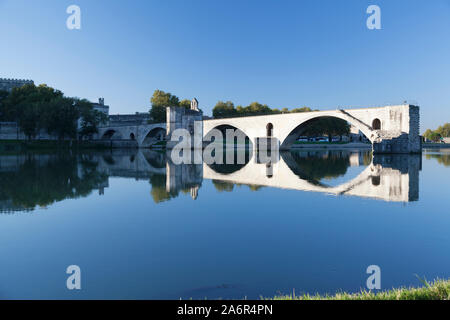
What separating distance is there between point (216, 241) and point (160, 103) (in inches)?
2452

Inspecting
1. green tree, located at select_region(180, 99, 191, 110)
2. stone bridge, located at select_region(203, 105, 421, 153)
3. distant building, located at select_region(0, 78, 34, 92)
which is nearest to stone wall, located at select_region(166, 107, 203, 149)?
green tree, located at select_region(180, 99, 191, 110)

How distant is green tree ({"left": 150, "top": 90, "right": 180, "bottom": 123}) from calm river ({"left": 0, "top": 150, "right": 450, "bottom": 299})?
52.9m

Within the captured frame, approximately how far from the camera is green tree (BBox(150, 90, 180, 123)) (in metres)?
62.0

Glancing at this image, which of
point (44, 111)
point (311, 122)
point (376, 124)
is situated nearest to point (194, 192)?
point (376, 124)

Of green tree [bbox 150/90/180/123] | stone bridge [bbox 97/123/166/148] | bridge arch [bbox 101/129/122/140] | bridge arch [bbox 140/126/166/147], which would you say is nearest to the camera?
stone bridge [bbox 97/123/166/148]

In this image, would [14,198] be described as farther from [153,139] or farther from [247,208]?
[153,139]

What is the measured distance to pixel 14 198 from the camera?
350 inches

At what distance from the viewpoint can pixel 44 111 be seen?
41500 millimetres

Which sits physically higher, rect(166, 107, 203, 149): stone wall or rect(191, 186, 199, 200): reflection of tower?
rect(166, 107, 203, 149): stone wall

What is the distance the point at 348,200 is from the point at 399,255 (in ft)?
13.9

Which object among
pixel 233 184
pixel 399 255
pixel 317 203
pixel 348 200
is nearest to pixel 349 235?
pixel 399 255

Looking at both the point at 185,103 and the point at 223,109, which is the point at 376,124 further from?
the point at 185,103

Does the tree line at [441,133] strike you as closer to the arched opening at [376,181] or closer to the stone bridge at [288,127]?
the stone bridge at [288,127]

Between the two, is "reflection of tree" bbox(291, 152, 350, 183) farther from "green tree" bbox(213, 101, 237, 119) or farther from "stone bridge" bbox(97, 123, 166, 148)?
"green tree" bbox(213, 101, 237, 119)
